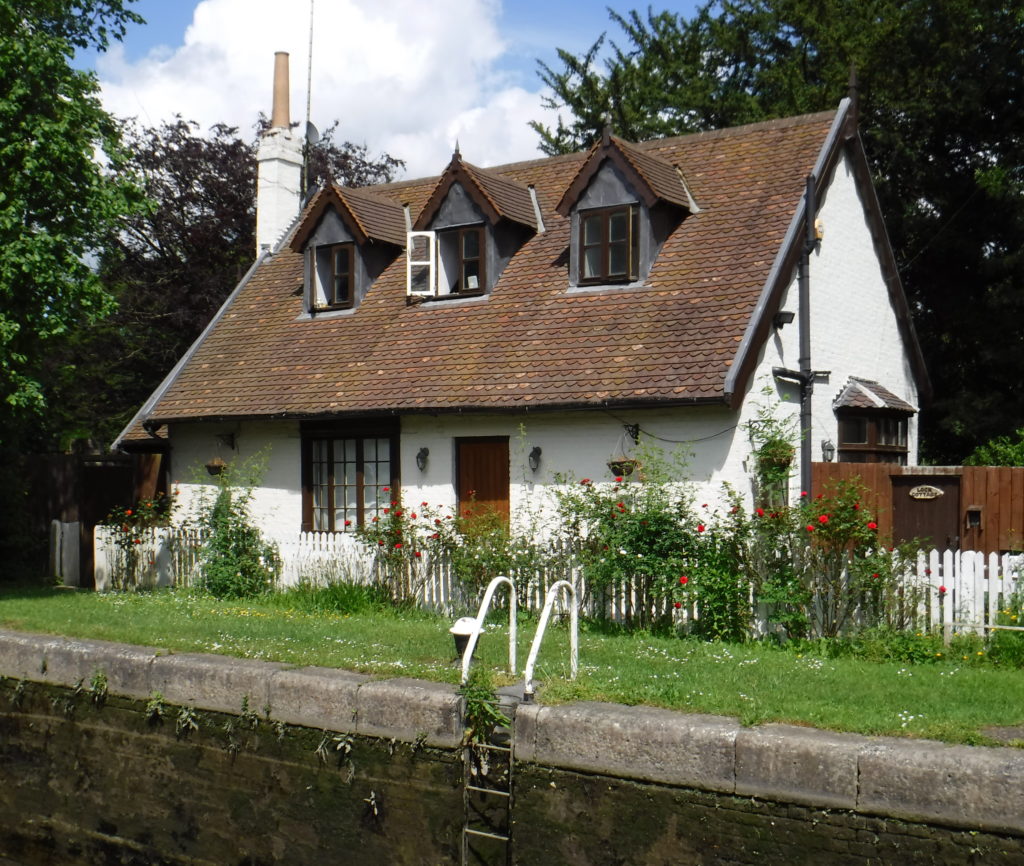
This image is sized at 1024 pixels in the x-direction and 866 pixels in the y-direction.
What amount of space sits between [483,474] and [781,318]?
13.1 ft

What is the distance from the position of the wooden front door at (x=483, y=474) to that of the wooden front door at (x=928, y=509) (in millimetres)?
4570

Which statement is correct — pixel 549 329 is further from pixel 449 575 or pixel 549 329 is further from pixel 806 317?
pixel 449 575

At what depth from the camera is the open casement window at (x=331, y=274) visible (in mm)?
17047

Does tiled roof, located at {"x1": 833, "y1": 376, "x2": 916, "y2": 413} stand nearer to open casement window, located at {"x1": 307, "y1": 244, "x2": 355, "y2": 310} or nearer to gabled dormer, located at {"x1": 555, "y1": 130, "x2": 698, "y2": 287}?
gabled dormer, located at {"x1": 555, "y1": 130, "x2": 698, "y2": 287}

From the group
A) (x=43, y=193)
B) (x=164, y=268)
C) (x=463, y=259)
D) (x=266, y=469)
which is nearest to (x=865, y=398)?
(x=463, y=259)

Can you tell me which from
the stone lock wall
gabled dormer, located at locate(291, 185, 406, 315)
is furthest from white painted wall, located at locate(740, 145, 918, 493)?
gabled dormer, located at locate(291, 185, 406, 315)

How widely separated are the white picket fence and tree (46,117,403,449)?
935 centimetres

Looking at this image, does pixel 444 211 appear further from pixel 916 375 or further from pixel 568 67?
pixel 568 67

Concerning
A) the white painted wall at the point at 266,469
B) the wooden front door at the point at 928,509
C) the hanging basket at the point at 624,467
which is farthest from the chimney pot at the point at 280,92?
the wooden front door at the point at 928,509

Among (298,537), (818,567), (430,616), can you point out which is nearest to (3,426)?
(298,537)

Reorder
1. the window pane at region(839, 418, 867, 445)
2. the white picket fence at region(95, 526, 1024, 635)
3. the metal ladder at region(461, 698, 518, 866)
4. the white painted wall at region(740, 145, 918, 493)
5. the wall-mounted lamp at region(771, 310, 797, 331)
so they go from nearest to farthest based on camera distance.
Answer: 1. the metal ladder at region(461, 698, 518, 866)
2. the white picket fence at region(95, 526, 1024, 635)
3. the wall-mounted lamp at region(771, 310, 797, 331)
4. the white painted wall at region(740, 145, 918, 493)
5. the window pane at region(839, 418, 867, 445)

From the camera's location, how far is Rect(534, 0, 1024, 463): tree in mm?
20156

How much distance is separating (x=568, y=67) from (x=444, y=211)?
1158cm

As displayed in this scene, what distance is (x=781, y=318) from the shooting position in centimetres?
1295
